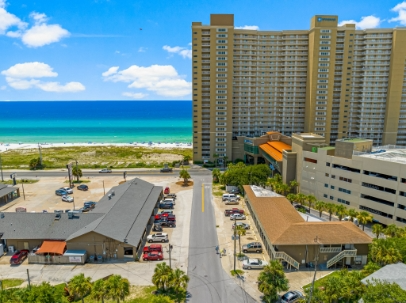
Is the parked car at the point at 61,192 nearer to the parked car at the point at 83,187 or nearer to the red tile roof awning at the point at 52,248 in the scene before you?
the parked car at the point at 83,187

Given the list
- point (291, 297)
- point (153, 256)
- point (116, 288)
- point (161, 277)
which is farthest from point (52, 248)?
point (291, 297)

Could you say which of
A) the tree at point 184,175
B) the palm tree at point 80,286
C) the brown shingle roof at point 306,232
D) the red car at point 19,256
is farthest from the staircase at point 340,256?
the tree at point 184,175

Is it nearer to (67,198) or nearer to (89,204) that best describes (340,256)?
(89,204)

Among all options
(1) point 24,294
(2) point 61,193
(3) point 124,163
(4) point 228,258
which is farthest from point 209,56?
(1) point 24,294

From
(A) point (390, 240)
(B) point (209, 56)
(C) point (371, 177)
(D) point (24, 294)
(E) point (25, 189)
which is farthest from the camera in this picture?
(B) point (209, 56)

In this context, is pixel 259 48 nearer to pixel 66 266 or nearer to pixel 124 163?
pixel 124 163

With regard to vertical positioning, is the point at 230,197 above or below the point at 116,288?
below

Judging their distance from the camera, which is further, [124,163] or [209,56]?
[124,163]

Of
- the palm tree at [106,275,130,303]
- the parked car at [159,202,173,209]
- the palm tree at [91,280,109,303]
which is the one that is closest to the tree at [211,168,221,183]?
the parked car at [159,202,173,209]

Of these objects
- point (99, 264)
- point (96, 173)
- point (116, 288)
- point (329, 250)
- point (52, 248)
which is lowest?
point (99, 264)
